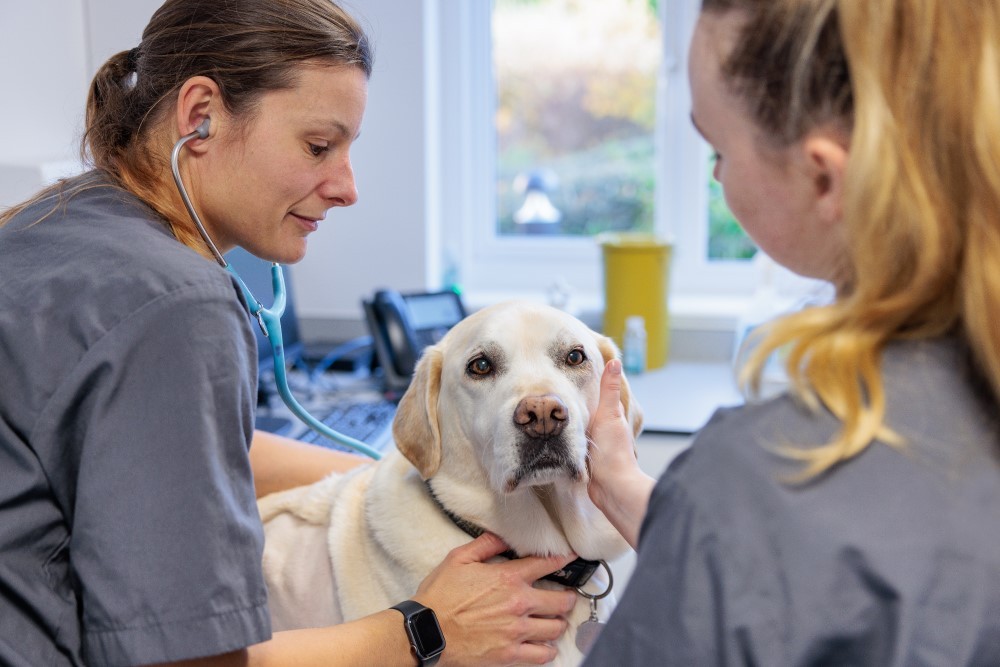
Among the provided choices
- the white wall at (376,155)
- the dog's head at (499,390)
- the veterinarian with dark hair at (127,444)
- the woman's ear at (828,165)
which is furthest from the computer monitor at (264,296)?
the woman's ear at (828,165)

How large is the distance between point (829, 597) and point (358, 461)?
46.6 inches

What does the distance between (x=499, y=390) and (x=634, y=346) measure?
1281 mm

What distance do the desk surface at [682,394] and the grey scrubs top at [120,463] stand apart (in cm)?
131

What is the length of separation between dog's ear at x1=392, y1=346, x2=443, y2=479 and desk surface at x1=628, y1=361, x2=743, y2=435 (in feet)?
2.47

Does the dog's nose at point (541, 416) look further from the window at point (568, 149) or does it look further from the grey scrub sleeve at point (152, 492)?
the window at point (568, 149)

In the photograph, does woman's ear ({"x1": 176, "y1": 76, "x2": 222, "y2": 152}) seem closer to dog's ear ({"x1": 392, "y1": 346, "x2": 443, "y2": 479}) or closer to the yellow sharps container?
dog's ear ({"x1": 392, "y1": 346, "x2": 443, "y2": 479})

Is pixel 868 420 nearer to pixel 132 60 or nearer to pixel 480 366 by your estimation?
pixel 480 366

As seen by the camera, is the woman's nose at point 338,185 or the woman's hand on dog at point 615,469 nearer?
the woman's hand on dog at point 615,469

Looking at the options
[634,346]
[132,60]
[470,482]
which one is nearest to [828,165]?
[470,482]

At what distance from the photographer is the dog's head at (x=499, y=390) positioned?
1.25 meters

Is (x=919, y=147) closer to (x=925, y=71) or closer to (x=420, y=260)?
(x=925, y=71)

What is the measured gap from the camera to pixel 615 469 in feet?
3.70

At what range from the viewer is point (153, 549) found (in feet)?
2.70

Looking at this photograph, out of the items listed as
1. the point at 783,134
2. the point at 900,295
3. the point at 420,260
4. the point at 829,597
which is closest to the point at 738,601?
the point at 829,597
